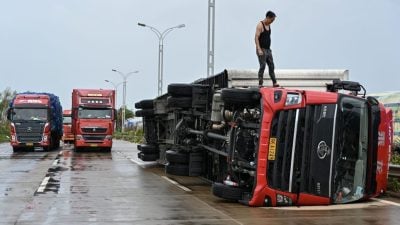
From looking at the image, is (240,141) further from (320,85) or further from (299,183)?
(320,85)

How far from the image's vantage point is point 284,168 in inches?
417

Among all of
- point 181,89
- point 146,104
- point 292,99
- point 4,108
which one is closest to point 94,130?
point 146,104

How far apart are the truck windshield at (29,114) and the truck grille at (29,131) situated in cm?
34

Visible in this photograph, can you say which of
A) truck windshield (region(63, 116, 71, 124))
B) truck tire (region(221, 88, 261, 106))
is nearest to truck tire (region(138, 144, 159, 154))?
truck tire (region(221, 88, 261, 106))

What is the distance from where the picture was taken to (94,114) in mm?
33750

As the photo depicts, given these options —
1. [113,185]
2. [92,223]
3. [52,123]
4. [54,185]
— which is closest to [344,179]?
[92,223]

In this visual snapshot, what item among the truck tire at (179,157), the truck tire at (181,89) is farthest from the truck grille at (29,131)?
the truck tire at (181,89)

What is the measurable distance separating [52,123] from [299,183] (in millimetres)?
28120

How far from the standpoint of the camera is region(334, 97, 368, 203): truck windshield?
10922mm

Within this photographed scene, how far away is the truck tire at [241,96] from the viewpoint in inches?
432

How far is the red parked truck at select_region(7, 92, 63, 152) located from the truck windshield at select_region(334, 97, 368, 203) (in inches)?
1048

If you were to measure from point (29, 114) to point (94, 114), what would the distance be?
13.2 feet

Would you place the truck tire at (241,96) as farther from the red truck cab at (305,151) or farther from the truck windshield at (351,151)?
the truck windshield at (351,151)

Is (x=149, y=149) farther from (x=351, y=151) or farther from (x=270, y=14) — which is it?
(x=351, y=151)
